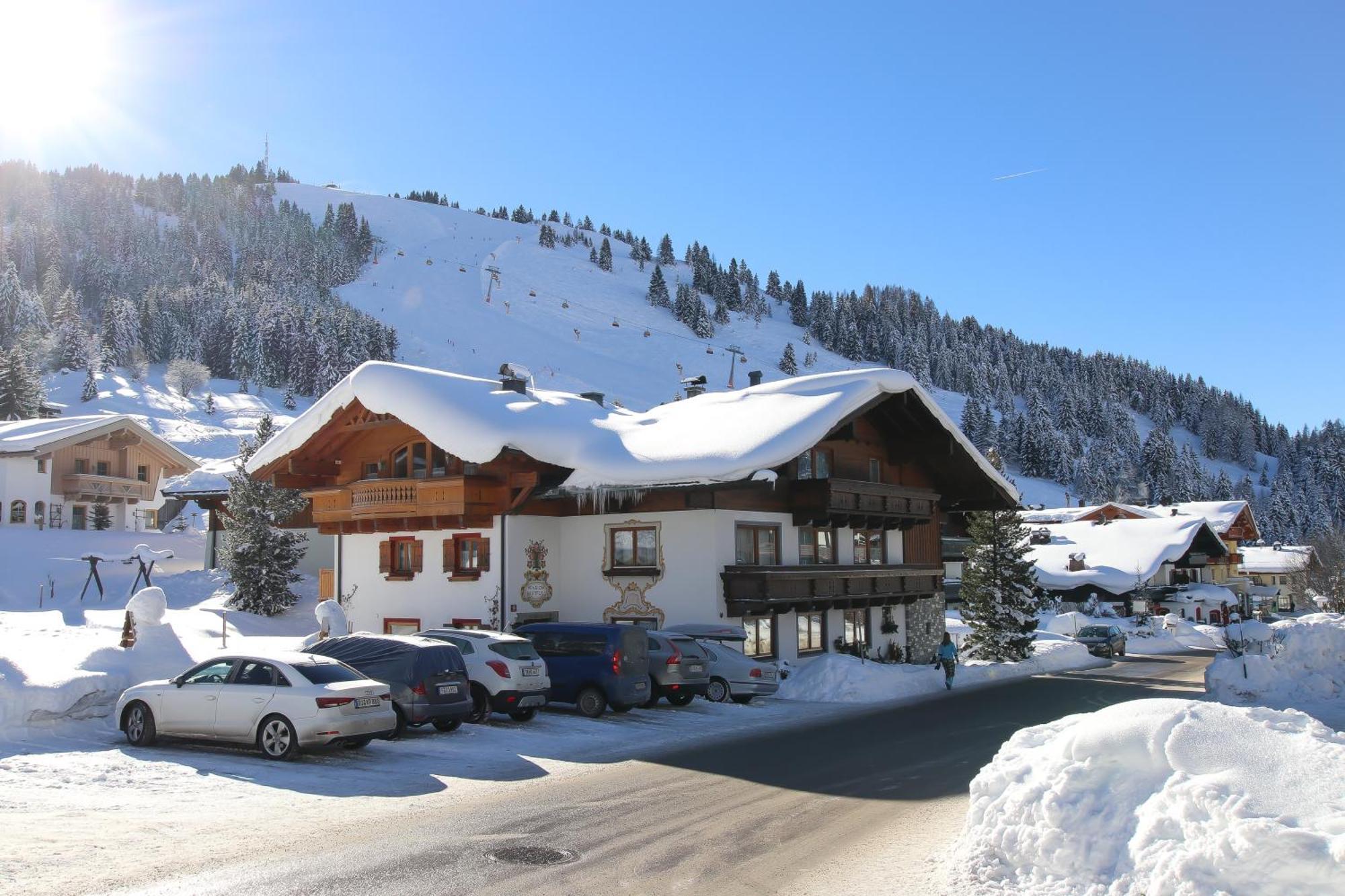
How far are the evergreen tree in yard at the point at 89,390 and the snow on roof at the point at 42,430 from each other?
31.9 meters

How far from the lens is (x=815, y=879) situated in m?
9.30

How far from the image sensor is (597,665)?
2050 cm

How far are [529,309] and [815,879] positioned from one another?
14648cm

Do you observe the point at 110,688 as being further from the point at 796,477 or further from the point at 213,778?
the point at 796,477

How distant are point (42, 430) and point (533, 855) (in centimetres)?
5891

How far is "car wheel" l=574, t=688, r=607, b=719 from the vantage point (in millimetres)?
20422

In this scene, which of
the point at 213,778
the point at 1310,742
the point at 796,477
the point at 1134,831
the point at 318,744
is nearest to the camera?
the point at 1134,831

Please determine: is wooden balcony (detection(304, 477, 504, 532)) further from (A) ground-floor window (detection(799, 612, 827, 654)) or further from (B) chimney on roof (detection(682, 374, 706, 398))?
(B) chimney on roof (detection(682, 374, 706, 398))

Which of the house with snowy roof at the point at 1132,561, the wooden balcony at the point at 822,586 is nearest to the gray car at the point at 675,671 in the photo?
the wooden balcony at the point at 822,586

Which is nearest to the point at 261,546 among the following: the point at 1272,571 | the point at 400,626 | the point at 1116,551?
the point at 400,626

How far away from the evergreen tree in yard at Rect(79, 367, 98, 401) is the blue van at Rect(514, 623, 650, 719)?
86418mm

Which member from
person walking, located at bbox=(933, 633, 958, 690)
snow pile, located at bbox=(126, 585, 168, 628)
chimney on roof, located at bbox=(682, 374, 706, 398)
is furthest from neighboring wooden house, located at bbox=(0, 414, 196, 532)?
person walking, located at bbox=(933, 633, 958, 690)

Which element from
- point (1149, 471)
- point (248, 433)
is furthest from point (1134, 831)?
point (1149, 471)

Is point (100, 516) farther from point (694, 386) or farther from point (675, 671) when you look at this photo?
point (675, 671)
